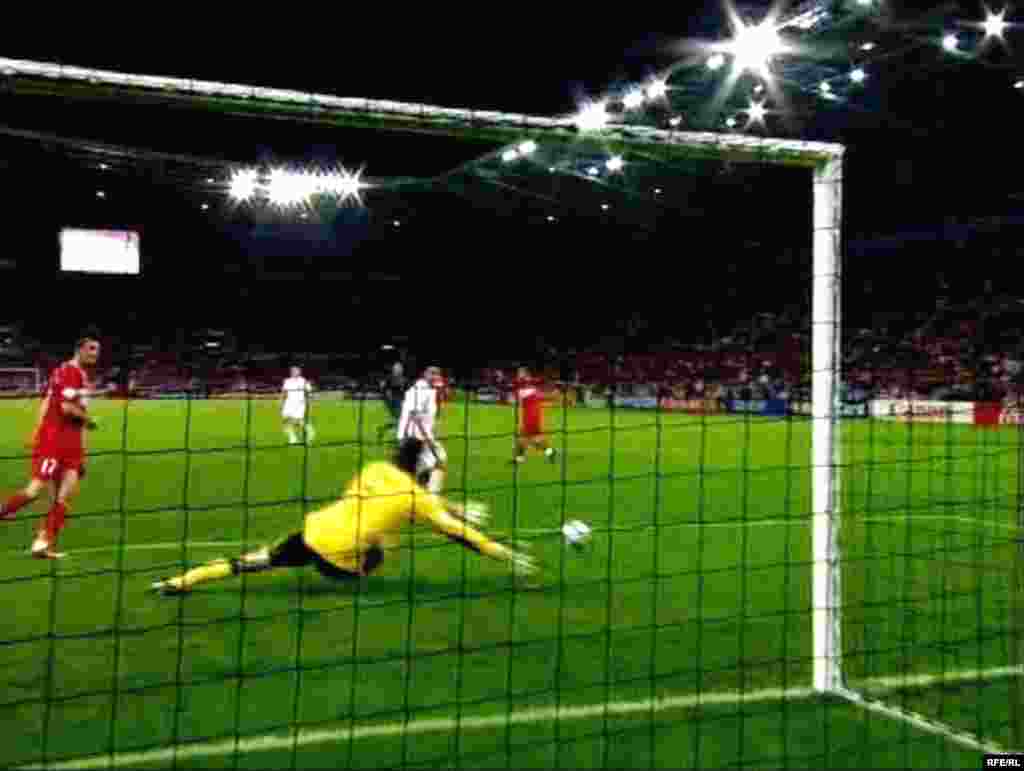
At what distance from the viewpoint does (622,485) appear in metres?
17.0

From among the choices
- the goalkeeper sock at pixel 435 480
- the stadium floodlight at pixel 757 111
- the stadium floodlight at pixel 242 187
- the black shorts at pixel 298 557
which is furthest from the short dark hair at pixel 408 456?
the stadium floodlight at pixel 757 111

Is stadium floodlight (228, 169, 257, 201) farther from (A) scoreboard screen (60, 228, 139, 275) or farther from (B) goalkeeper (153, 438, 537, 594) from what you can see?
(B) goalkeeper (153, 438, 537, 594)

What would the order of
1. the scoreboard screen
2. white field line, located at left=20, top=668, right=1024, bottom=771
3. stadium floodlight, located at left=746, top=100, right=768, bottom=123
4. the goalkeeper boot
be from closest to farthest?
white field line, located at left=20, top=668, right=1024, bottom=771
the scoreboard screen
the goalkeeper boot
stadium floodlight, located at left=746, top=100, right=768, bottom=123

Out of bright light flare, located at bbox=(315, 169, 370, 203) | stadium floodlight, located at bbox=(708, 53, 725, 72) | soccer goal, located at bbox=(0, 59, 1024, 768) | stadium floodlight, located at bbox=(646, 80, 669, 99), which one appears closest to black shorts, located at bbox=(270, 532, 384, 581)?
soccer goal, located at bbox=(0, 59, 1024, 768)

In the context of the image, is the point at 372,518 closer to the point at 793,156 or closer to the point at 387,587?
the point at 387,587

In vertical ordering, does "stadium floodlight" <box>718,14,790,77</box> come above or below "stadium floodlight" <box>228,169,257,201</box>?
above

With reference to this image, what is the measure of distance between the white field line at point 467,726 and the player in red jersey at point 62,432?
17.4 ft

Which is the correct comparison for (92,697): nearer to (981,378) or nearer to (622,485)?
(622,485)

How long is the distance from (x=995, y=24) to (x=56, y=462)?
21.4 m

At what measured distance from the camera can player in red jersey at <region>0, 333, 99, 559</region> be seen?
9.87m

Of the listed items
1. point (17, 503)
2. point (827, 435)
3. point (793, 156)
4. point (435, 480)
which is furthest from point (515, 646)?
point (435, 480)

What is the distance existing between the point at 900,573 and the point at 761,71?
20674 mm

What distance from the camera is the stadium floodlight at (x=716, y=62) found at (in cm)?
2684

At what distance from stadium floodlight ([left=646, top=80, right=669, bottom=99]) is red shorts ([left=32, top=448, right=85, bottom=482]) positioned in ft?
65.4
